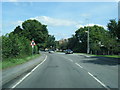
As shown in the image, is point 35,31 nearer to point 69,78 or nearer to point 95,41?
point 95,41

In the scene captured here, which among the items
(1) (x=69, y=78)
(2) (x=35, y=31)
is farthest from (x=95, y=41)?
(1) (x=69, y=78)

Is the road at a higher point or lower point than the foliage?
lower

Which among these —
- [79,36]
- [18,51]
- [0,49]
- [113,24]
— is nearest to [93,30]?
[79,36]

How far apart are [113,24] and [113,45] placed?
913 inches

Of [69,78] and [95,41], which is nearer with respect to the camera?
[69,78]

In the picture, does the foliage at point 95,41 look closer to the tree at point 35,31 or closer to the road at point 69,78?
the tree at point 35,31

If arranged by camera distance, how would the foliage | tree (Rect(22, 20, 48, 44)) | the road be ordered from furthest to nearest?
1. tree (Rect(22, 20, 48, 44))
2. the foliage
3. the road

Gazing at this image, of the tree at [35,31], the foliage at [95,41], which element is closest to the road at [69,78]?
the foliage at [95,41]

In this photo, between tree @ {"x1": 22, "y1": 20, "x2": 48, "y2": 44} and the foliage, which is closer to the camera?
the foliage

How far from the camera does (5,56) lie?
23.0 m

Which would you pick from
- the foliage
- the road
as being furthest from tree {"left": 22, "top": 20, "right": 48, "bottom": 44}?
the road

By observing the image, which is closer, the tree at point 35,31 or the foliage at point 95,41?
the foliage at point 95,41

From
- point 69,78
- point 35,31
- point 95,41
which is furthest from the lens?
point 95,41

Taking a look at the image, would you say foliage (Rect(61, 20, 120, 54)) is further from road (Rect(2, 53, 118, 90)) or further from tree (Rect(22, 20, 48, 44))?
road (Rect(2, 53, 118, 90))
